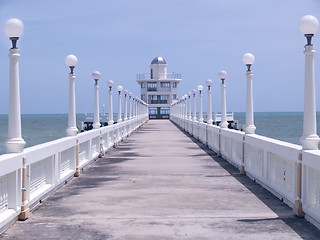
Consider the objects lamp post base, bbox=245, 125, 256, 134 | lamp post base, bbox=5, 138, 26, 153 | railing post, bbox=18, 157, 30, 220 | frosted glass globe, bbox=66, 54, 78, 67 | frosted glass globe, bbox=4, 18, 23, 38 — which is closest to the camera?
railing post, bbox=18, 157, 30, 220

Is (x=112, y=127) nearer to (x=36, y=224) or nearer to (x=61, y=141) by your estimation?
(x=61, y=141)

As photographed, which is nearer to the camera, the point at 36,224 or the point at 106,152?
the point at 36,224

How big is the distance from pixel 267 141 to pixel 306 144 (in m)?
2.60

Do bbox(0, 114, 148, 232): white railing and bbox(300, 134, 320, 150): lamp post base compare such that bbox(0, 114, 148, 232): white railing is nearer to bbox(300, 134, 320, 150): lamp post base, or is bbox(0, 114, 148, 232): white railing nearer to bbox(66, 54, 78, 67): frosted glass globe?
bbox(66, 54, 78, 67): frosted glass globe

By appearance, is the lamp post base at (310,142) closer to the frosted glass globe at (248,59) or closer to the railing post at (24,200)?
the railing post at (24,200)

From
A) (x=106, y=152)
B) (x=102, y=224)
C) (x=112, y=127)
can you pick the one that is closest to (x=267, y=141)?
(x=102, y=224)

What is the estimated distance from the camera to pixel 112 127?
24141 millimetres

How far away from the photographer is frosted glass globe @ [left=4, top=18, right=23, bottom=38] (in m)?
8.77

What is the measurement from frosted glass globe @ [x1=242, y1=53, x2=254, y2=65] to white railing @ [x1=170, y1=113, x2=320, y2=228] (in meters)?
1.86

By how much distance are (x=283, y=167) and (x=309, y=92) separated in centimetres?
188

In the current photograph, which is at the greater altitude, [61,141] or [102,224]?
[61,141]

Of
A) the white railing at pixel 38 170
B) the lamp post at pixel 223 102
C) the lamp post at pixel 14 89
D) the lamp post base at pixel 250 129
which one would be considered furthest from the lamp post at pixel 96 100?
the lamp post at pixel 14 89

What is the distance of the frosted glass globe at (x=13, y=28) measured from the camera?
8766 millimetres

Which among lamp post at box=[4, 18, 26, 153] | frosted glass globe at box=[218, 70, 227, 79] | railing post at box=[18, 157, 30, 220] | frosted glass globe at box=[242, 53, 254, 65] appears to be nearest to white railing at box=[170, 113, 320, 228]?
frosted glass globe at box=[242, 53, 254, 65]
